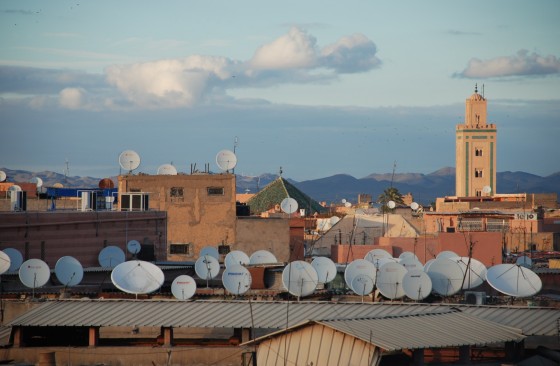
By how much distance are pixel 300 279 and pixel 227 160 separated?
21.0m

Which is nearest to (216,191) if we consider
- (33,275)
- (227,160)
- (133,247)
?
(227,160)

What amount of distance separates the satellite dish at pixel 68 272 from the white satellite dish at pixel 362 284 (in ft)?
24.2

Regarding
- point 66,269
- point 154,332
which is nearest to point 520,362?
point 154,332

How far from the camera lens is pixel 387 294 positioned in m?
32.0

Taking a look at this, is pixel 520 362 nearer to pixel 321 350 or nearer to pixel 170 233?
pixel 321 350

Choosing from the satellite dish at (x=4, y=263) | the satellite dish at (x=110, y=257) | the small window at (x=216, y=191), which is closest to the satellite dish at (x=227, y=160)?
the small window at (x=216, y=191)

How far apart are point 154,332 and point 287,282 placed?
3719 millimetres

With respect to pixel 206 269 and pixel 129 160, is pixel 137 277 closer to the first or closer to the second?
pixel 206 269

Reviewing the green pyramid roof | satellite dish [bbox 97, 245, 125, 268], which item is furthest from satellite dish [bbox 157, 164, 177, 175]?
the green pyramid roof

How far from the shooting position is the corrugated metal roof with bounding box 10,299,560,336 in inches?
1125

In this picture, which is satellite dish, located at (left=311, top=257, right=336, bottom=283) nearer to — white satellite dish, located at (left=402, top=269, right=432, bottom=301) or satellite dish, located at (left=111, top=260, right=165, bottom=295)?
white satellite dish, located at (left=402, top=269, right=432, bottom=301)

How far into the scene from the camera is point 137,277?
33.0 meters

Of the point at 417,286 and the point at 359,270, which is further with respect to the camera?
Result: the point at 359,270

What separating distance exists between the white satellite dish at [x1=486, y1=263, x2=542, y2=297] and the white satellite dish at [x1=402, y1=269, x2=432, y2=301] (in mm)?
1789
